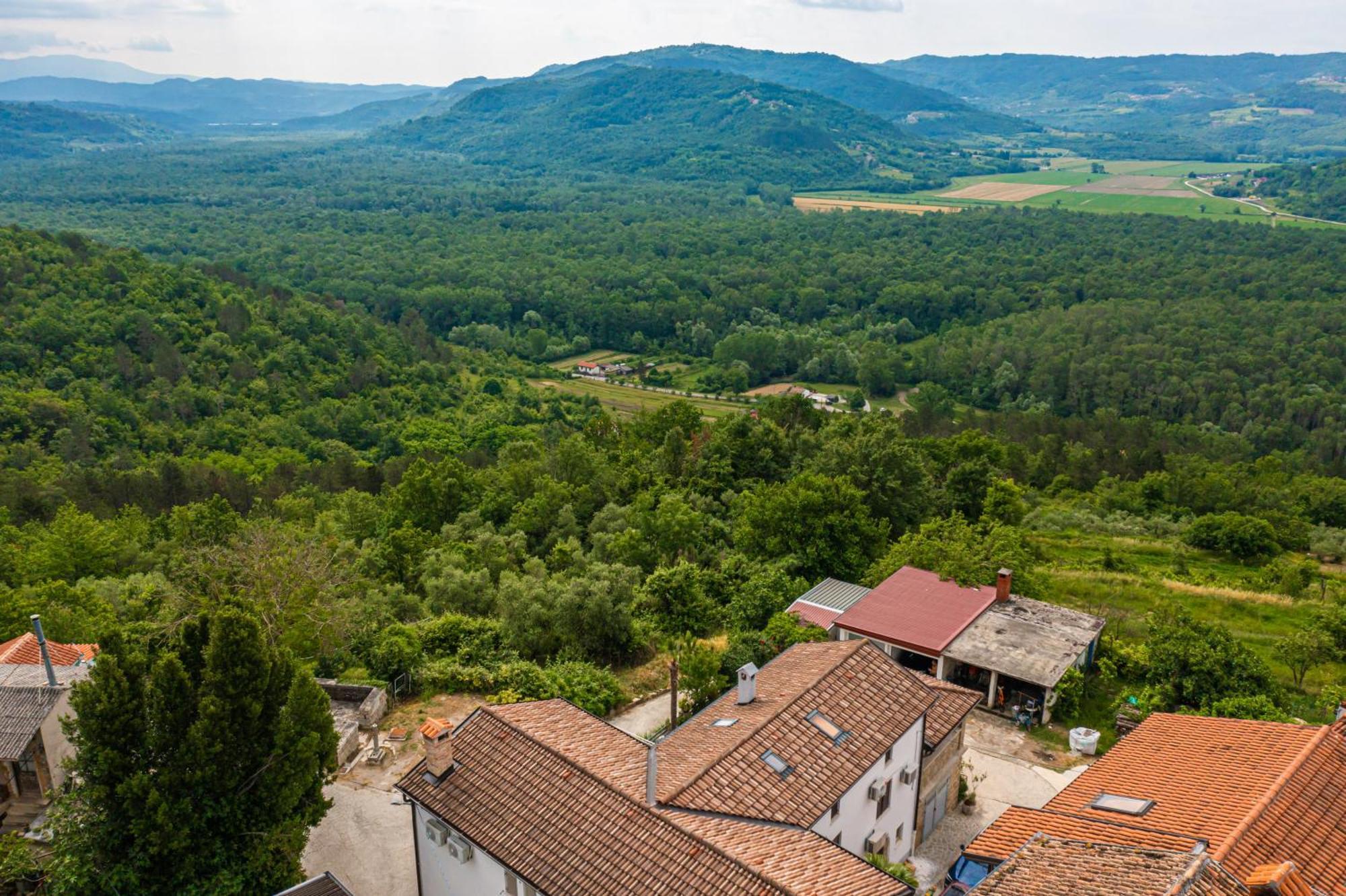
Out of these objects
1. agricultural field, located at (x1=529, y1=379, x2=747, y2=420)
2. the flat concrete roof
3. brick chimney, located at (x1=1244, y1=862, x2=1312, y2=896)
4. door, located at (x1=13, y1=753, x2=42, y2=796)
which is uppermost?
brick chimney, located at (x1=1244, y1=862, x2=1312, y2=896)

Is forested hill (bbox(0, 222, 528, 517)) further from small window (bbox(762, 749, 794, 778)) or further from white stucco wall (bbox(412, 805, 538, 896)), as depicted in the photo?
small window (bbox(762, 749, 794, 778))

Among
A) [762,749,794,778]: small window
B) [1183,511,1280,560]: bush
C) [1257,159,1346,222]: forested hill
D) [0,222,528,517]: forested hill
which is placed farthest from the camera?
[1257,159,1346,222]: forested hill

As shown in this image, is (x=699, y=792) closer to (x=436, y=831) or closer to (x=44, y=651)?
(x=436, y=831)

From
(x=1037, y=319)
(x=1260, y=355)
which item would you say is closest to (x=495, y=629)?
(x=1260, y=355)

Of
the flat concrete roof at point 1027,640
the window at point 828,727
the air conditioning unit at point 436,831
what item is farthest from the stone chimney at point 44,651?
the flat concrete roof at point 1027,640

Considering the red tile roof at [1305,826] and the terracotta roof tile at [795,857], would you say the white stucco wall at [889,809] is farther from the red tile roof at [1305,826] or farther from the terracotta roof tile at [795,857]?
the red tile roof at [1305,826]

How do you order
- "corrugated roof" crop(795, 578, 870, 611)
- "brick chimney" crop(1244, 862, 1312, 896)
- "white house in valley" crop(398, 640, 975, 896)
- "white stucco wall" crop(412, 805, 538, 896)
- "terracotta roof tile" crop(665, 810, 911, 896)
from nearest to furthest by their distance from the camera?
"brick chimney" crop(1244, 862, 1312, 896)
"terracotta roof tile" crop(665, 810, 911, 896)
"white house in valley" crop(398, 640, 975, 896)
"white stucco wall" crop(412, 805, 538, 896)
"corrugated roof" crop(795, 578, 870, 611)

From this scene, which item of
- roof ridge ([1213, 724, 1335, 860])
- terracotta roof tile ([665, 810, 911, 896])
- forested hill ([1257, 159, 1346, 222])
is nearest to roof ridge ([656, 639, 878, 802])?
terracotta roof tile ([665, 810, 911, 896])
